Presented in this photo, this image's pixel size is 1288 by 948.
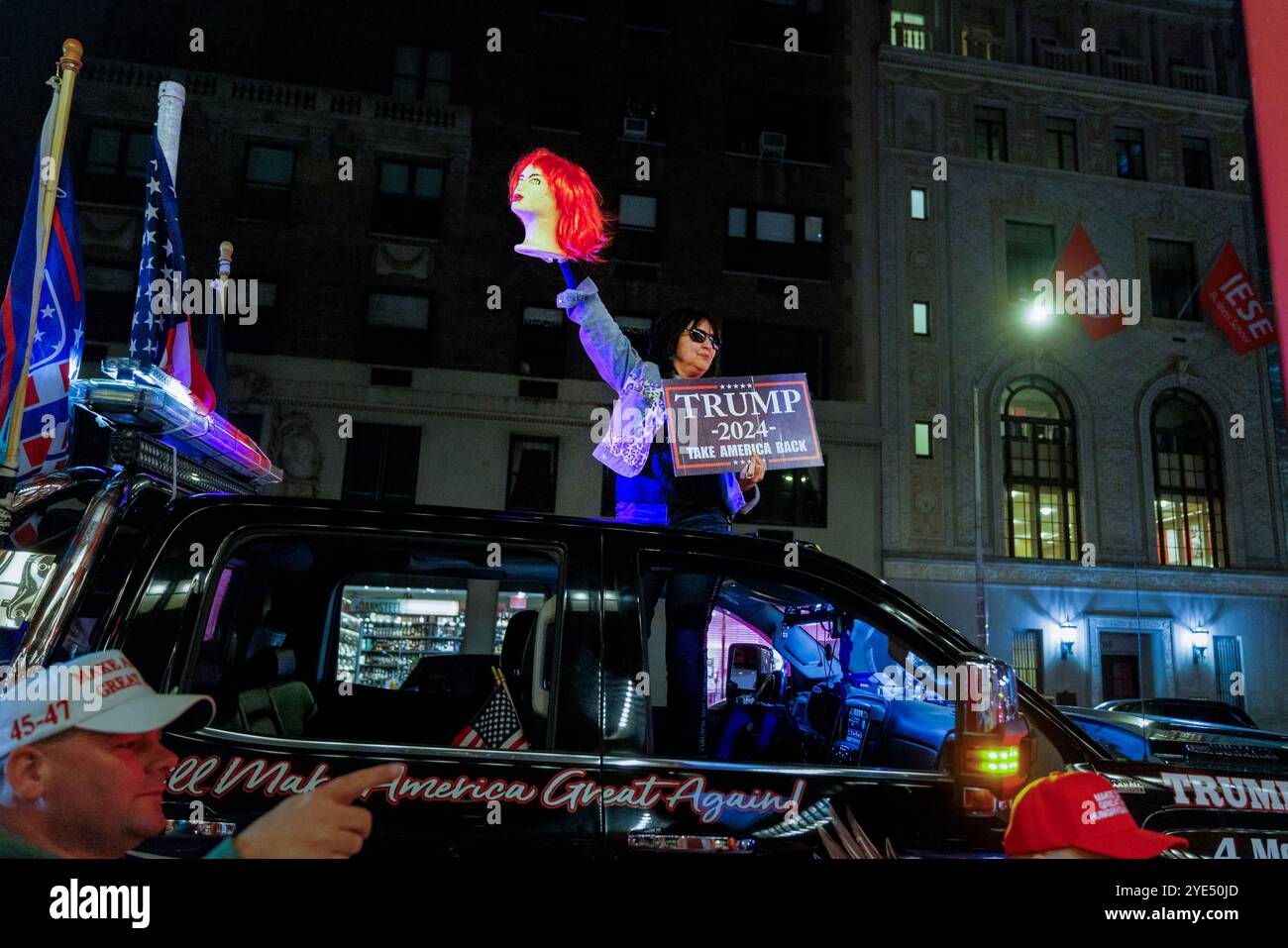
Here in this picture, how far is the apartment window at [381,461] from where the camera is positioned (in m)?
19.3

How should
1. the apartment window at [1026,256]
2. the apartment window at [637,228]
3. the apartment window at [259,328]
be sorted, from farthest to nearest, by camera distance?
the apartment window at [1026,256] → the apartment window at [637,228] → the apartment window at [259,328]

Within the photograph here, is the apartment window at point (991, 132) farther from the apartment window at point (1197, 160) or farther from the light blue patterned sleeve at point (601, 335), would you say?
the light blue patterned sleeve at point (601, 335)

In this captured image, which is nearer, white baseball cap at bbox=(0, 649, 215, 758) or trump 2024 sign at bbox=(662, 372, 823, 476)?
white baseball cap at bbox=(0, 649, 215, 758)

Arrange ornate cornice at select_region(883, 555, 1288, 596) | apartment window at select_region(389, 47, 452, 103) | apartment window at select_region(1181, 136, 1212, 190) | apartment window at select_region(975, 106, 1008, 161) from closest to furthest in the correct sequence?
ornate cornice at select_region(883, 555, 1288, 596) → apartment window at select_region(389, 47, 452, 103) → apartment window at select_region(975, 106, 1008, 161) → apartment window at select_region(1181, 136, 1212, 190)

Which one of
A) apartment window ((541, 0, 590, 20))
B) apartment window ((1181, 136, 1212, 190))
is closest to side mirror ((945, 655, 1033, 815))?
apartment window ((541, 0, 590, 20))

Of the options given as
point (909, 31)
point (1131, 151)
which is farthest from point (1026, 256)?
point (909, 31)

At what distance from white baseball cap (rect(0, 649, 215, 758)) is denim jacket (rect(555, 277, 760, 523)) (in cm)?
186

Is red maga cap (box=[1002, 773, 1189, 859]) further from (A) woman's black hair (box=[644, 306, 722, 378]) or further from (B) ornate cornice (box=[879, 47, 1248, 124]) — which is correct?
(B) ornate cornice (box=[879, 47, 1248, 124])

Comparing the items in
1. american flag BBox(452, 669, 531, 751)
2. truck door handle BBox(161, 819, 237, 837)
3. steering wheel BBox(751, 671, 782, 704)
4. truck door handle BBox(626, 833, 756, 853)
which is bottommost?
truck door handle BBox(626, 833, 756, 853)

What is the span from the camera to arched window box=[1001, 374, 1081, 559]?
2202 cm

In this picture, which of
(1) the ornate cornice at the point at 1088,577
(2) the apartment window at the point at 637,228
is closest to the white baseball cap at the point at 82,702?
(1) the ornate cornice at the point at 1088,577

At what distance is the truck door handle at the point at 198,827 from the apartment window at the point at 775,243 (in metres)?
21.1

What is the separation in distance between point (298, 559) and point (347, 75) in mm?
21587

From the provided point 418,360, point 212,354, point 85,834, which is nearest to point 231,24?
point 418,360
